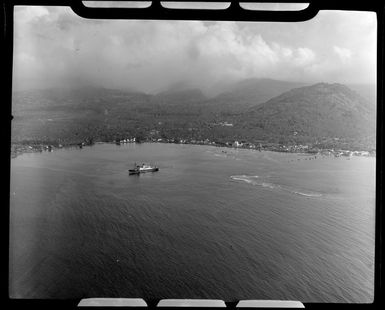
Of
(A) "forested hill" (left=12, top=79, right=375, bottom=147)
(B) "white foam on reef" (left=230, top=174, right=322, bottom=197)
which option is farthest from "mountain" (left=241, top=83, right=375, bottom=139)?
(B) "white foam on reef" (left=230, top=174, right=322, bottom=197)

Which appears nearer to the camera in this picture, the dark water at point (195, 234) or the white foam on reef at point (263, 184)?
the dark water at point (195, 234)

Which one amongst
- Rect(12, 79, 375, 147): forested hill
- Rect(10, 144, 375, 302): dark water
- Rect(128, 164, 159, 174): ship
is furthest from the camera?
Rect(12, 79, 375, 147): forested hill

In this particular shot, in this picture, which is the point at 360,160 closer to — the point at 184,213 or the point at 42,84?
the point at 184,213

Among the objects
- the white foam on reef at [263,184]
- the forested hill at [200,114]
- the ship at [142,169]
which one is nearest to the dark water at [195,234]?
the white foam on reef at [263,184]

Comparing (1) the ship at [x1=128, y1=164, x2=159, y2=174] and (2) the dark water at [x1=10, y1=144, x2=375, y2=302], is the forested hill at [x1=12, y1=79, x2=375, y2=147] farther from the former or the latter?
(1) the ship at [x1=128, y1=164, x2=159, y2=174]

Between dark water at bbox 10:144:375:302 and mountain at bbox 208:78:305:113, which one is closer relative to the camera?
dark water at bbox 10:144:375:302

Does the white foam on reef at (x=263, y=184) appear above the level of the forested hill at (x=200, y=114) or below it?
below

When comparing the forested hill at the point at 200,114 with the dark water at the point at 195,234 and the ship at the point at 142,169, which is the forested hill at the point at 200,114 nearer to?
the dark water at the point at 195,234
